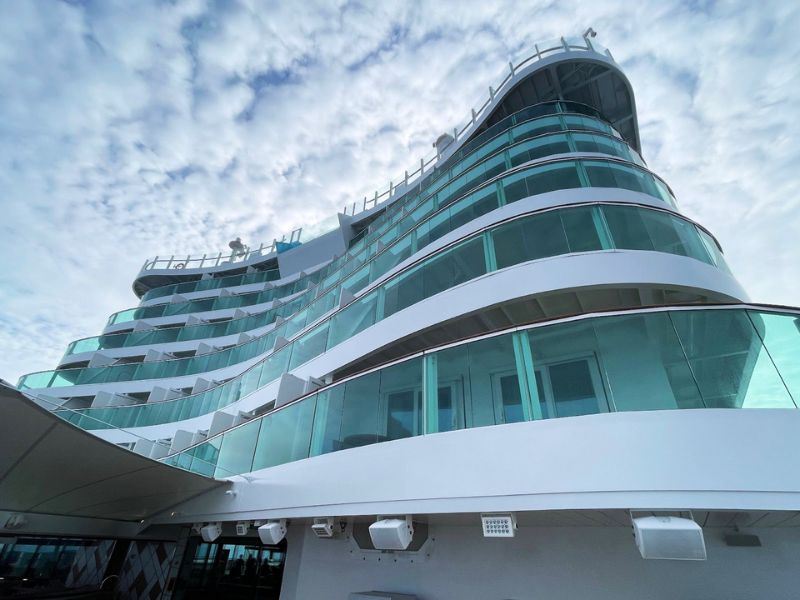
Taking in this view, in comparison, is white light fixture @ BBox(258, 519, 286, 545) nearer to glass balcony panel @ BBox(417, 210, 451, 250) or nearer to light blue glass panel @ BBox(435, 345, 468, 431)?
light blue glass panel @ BBox(435, 345, 468, 431)

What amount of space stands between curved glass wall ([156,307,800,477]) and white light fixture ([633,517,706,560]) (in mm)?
1053

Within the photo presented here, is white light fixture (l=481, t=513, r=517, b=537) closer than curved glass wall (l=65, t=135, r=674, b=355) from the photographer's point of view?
Yes

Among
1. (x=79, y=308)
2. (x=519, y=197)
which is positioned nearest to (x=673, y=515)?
(x=519, y=197)

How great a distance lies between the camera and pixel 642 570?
4066 millimetres

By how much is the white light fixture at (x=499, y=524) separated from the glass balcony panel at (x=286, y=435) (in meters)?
3.63

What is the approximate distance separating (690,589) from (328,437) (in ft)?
16.5

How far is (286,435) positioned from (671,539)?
615 centimetres

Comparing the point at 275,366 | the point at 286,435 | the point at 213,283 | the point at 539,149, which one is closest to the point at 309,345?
the point at 275,366

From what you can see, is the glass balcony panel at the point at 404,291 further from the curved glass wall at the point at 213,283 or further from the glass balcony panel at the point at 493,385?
the curved glass wall at the point at 213,283

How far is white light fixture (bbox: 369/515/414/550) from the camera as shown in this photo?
4.38 metres

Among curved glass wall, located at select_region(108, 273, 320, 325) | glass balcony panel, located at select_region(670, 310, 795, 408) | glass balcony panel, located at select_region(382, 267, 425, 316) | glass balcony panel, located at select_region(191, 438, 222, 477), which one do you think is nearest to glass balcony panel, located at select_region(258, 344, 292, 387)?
glass balcony panel, located at select_region(191, 438, 222, 477)

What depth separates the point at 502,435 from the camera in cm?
412

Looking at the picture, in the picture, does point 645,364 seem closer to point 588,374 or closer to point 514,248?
point 588,374

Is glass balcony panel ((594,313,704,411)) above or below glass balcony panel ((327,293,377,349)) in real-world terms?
below
